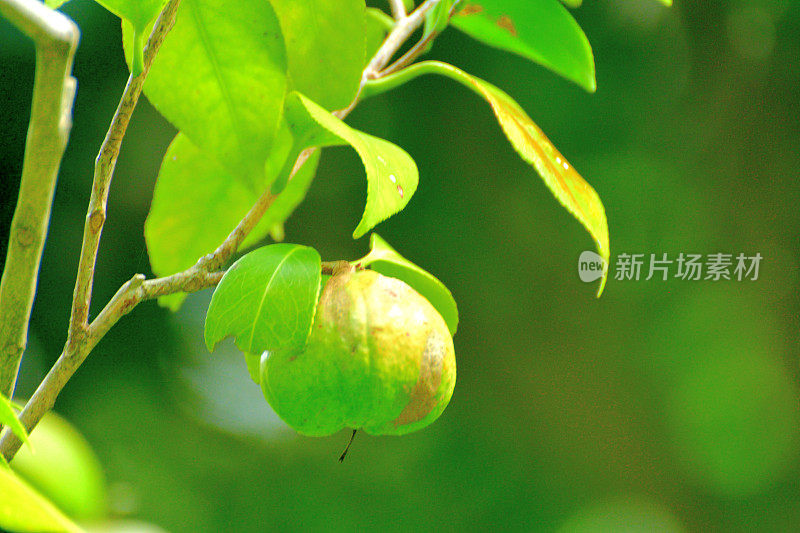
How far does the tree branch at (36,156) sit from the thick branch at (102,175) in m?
0.02

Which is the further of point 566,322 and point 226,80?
point 566,322

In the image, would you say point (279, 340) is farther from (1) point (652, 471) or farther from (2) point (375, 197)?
(1) point (652, 471)

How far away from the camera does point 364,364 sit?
1.08 ft

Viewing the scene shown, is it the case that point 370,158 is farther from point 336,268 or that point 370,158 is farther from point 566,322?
point 566,322

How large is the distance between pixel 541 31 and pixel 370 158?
17 centimetres

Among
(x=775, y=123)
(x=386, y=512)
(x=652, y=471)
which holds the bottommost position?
(x=386, y=512)

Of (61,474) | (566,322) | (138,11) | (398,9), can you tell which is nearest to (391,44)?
(398,9)

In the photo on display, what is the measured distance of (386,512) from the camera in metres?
1.54

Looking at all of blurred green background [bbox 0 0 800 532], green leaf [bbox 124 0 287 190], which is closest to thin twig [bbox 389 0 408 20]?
green leaf [bbox 124 0 287 190]

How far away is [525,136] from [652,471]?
143 cm

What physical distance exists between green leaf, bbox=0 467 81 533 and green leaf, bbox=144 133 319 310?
1.03 ft

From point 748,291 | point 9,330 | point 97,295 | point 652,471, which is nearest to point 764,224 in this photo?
point 748,291

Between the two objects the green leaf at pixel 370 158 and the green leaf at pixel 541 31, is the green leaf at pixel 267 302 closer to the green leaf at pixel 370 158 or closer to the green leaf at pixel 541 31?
the green leaf at pixel 370 158

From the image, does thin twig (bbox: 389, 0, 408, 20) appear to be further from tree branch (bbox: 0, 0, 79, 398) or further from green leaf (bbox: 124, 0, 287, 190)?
tree branch (bbox: 0, 0, 79, 398)
